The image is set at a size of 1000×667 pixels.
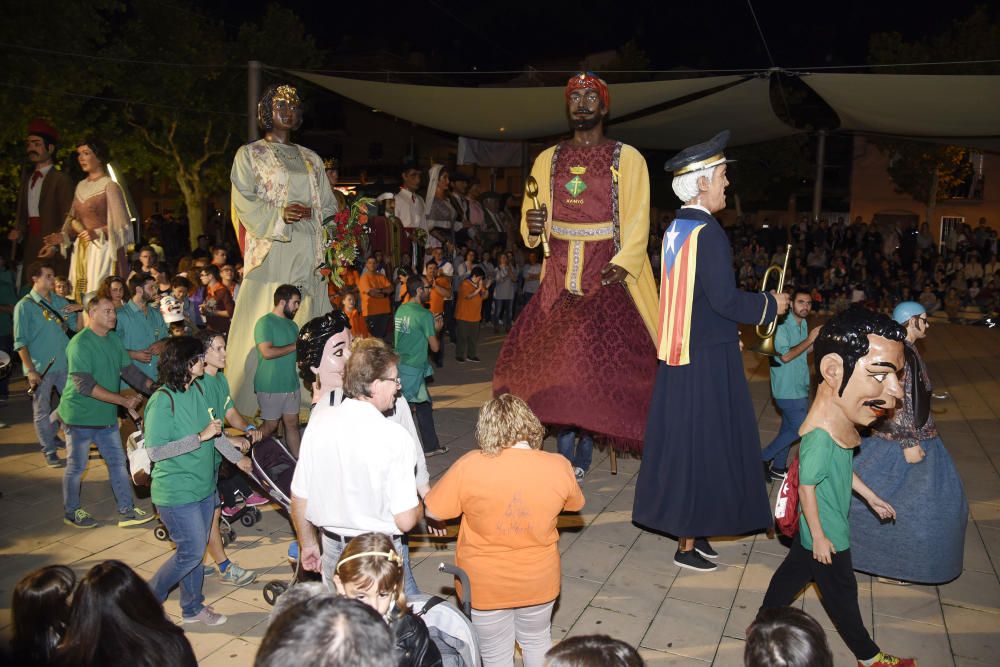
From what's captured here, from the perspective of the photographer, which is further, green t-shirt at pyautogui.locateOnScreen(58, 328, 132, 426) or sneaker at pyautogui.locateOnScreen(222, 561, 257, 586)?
green t-shirt at pyautogui.locateOnScreen(58, 328, 132, 426)

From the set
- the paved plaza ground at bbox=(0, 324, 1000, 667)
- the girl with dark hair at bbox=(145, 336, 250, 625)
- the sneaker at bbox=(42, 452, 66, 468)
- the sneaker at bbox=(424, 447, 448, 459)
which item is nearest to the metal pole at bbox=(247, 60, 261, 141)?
the paved plaza ground at bbox=(0, 324, 1000, 667)

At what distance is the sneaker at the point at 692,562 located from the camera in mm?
5102

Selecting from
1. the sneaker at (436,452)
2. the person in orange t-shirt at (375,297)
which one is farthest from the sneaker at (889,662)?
the person in orange t-shirt at (375,297)

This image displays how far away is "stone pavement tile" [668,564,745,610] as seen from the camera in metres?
4.73

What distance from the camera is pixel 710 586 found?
490 cm

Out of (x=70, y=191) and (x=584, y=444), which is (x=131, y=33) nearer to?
(x=70, y=191)

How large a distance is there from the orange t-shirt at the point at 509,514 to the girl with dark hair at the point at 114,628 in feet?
3.93

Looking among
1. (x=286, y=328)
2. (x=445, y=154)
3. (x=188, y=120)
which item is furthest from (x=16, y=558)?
(x=445, y=154)

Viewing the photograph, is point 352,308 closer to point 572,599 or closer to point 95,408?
point 95,408

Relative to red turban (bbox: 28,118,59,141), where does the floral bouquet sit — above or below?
below

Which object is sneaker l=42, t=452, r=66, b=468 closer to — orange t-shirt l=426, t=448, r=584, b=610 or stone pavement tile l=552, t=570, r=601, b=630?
stone pavement tile l=552, t=570, r=601, b=630

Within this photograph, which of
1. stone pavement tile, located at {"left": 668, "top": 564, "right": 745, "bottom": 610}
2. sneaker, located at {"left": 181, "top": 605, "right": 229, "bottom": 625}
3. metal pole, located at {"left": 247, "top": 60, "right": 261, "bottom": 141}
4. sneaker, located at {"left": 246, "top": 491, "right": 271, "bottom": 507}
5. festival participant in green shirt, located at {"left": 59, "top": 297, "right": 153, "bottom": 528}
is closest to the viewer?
sneaker, located at {"left": 181, "top": 605, "right": 229, "bottom": 625}

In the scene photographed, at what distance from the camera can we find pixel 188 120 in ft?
74.0

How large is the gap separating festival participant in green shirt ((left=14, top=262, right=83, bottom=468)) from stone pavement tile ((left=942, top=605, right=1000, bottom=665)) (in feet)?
22.1
